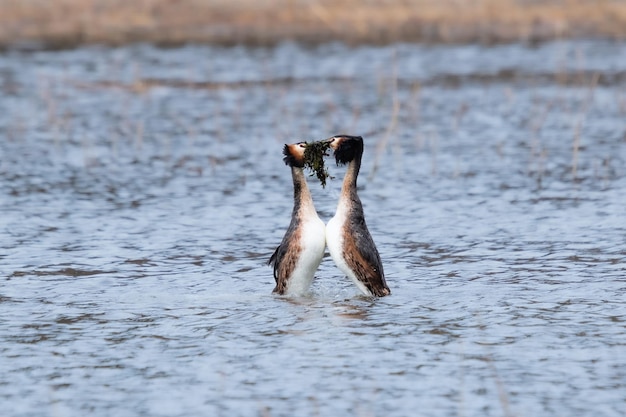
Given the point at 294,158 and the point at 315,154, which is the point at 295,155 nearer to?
the point at 294,158

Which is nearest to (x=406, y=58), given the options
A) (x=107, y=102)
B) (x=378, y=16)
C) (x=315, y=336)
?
(x=378, y=16)

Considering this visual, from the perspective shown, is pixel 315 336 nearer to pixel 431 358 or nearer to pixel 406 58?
pixel 431 358

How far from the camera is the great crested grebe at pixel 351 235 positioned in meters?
9.29

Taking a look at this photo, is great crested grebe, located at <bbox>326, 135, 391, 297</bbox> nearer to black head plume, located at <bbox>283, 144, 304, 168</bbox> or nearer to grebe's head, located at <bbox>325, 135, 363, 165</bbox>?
grebe's head, located at <bbox>325, 135, 363, 165</bbox>

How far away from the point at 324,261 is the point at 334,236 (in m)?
2.27

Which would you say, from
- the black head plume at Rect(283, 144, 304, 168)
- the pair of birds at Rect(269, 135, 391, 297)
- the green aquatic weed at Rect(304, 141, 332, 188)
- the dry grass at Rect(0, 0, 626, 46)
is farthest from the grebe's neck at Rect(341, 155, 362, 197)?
the dry grass at Rect(0, 0, 626, 46)

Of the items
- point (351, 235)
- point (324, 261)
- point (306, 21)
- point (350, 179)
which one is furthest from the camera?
point (306, 21)

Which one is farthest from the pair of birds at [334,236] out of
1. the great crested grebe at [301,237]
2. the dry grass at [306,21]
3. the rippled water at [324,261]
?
the dry grass at [306,21]

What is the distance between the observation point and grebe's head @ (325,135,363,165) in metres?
9.47

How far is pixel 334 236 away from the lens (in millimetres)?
9289

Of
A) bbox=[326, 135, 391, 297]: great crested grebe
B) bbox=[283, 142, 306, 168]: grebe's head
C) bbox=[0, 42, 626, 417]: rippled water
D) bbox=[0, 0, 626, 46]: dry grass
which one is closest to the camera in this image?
bbox=[0, 42, 626, 417]: rippled water

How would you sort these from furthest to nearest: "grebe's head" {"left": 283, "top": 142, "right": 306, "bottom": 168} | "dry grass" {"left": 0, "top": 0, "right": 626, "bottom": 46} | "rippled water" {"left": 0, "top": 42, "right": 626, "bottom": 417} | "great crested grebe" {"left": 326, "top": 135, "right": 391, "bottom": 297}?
"dry grass" {"left": 0, "top": 0, "right": 626, "bottom": 46} → "grebe's head" {"left": 283, "top": 142, "right": 306, "bottom": 168} → "great crested grebe" {"left": 326, "top": 135, "right": 391, "bottom": 297} → "rippled water" {"left": 0, "top": 42, "right": 626, "bottom": 417}

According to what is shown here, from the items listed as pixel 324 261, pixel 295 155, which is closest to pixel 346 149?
pixel 295 155

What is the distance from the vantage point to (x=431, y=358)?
7996mm
